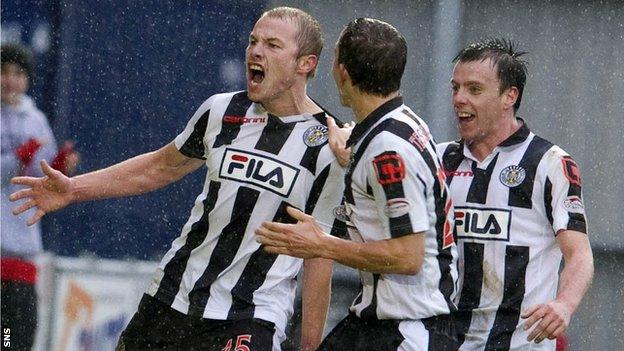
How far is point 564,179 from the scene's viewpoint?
6.05 metres

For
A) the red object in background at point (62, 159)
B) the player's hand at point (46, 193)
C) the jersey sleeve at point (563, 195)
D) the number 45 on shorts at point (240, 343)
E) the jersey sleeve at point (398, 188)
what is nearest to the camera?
the jersey sleeve at point (398, 188)

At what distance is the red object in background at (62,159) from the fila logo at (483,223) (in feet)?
10.4

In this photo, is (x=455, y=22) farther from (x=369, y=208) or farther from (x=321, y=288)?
(x=369, y=208)

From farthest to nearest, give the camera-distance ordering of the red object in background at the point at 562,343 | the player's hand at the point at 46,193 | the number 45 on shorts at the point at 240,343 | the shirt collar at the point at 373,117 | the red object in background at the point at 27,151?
the red object in background at the point at 562,343, the red object in background at the point at 27,151, the player's hand at the point at 46,193, the number 45 on shorts at the point at 240,343, the shirt collar at the point at 373,117

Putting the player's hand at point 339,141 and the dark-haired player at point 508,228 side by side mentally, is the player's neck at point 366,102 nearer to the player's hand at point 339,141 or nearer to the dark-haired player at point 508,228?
the player's hand at point 339,141

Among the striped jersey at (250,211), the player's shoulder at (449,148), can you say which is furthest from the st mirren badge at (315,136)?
the player's shoulder at (449,148)

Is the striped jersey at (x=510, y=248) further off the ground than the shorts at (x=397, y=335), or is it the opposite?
the striped jersey at (x=510, y=248)

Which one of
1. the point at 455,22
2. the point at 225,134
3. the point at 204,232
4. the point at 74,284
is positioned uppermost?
the point at 455,22

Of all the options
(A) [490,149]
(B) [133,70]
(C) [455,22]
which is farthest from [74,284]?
(A) [490,149]

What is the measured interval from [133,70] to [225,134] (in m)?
3.45

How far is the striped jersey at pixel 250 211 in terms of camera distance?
19.7 ft

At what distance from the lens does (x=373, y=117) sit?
17.6 feet

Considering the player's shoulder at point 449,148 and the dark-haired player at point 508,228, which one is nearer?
the dark-haired player at point 508,228

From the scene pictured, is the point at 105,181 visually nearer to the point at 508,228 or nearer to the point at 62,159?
the point at 508,228
